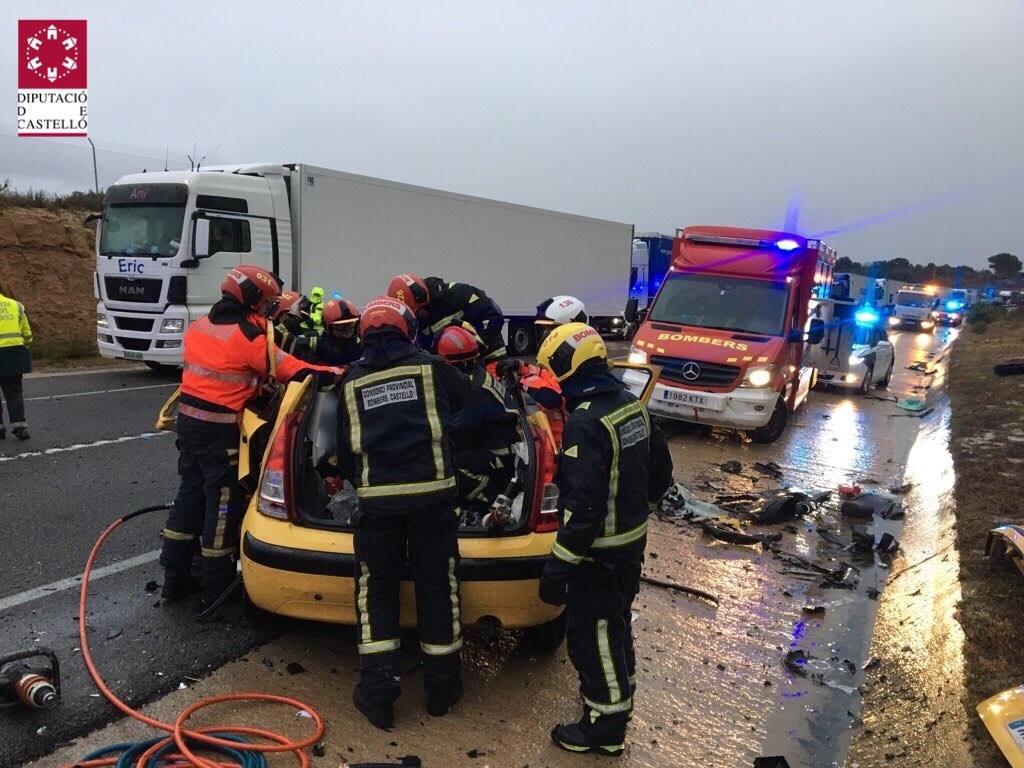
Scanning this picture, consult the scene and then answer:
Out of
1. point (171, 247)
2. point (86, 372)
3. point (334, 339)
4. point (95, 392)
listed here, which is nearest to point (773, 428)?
point (334, 339)

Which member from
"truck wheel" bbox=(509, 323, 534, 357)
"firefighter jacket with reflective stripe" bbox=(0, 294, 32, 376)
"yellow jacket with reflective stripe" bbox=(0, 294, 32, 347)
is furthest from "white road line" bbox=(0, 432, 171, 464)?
"truck wheel" bbox=(509, 323, 534, 357)

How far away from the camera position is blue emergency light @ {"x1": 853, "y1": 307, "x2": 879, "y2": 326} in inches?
552

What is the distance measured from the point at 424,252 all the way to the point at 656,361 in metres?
7.20

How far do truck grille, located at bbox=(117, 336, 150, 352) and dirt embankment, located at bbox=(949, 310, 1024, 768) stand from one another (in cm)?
1082

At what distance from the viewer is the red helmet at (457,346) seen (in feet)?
13.1

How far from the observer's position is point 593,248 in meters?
21.9

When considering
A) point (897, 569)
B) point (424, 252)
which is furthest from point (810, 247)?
point (424, 252)

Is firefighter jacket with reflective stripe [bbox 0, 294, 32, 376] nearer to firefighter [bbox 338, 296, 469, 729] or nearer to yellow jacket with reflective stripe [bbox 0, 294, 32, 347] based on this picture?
yellow jacket with reflective stripe [bbox 0, 294, 32, 347]

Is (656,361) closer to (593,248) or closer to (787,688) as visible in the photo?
(787,688)

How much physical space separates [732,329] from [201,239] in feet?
25.1

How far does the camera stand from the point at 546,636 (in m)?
3.73

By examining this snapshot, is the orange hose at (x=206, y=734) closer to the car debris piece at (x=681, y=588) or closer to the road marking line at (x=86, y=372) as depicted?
the car debris piece at (x=681, y=588)

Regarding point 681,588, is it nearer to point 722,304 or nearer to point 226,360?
point 226,360

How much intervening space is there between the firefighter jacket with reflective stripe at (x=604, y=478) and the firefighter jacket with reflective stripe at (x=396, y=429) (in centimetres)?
54
